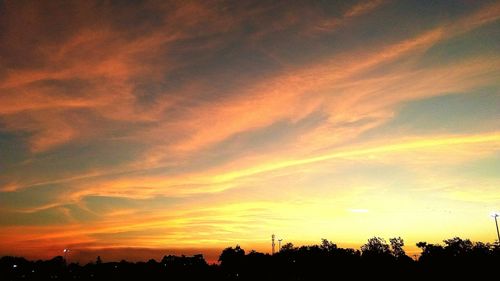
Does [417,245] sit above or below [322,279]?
above

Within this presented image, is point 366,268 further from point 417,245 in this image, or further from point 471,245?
point 417,245

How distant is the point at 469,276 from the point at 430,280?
24.7 feet

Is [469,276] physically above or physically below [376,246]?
below

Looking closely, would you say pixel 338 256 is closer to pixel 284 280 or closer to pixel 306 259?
pixel 306 259

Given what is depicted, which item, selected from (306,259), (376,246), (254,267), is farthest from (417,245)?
(254,267)

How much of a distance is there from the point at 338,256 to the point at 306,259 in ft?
58.7

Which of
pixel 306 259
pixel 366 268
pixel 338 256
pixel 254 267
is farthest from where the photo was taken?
pixel 254 267

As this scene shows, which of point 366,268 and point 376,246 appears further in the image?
point 376,246

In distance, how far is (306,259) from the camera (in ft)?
542

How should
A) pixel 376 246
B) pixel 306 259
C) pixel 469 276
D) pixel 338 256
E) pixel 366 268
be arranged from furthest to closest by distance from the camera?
pixel 376 246
pixel 306 259
pixel 338 256
pixel 366 268
pixel 469 276

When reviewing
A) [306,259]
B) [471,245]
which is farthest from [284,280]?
[471,245]

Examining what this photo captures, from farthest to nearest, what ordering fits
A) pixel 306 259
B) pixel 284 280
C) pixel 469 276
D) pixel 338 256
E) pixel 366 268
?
1. pixel 306 259
2. pixel 338 256
3. pixel 284 280
4. pixel 366 268
5. pixel 469 276

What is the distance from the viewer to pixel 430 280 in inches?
3450

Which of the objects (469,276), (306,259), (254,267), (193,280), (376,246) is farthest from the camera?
(376,246)
